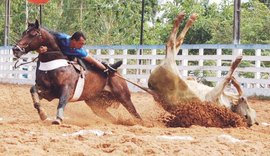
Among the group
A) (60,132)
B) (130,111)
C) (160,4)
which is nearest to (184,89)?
(130,111)

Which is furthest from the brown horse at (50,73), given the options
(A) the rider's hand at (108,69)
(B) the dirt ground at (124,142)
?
(B) the dirt ground at (124,142)

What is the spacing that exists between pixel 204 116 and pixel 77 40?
220 cm

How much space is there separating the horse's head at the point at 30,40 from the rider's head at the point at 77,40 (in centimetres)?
48

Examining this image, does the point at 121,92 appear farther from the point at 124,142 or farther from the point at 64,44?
the point at 124,142

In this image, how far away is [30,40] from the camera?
8922 millimetres

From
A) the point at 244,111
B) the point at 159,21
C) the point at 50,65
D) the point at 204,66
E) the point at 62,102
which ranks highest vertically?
the point at 159,21

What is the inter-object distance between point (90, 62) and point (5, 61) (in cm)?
1664

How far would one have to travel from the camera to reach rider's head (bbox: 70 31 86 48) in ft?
29.9

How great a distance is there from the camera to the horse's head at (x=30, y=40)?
8821mm

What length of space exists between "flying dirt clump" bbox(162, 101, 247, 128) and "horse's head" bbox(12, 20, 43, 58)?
2274 millimetres

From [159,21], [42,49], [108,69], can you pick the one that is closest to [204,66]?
[108,69]

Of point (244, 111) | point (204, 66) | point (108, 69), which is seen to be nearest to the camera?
point (244, 111)

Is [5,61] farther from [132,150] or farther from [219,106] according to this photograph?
[132,150]

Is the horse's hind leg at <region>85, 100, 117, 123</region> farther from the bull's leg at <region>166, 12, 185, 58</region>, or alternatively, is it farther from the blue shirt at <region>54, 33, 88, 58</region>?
the bull's leg at <region>166, 12, 185, 58</region>
